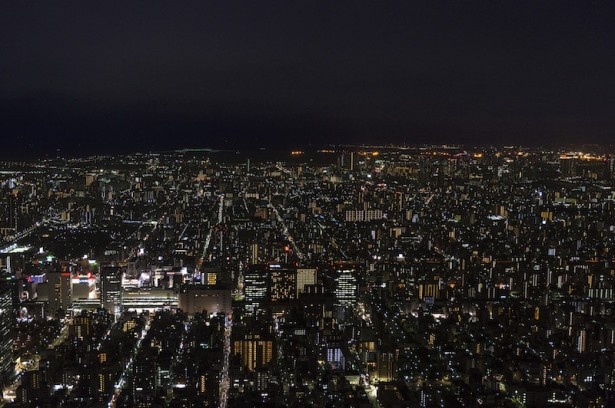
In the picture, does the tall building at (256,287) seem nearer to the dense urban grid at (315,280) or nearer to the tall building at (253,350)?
the dense urban grid at (315,280)

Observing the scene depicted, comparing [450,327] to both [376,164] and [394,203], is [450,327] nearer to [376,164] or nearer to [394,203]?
[394,203]

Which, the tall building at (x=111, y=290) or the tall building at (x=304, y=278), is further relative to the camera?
the tall building at (x=304, y=278)

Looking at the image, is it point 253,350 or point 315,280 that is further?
point 315,280

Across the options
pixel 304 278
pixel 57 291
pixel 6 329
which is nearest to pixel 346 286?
pixel 304 278

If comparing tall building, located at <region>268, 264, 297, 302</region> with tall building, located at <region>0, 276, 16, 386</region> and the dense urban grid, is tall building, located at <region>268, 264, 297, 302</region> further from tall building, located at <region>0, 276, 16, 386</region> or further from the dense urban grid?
tall building, located at <region>0, 276, 16, 386</region>

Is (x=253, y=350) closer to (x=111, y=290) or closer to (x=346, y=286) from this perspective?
(x=346, y=286)

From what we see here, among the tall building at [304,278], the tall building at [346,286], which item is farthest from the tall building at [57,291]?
the tall building at [346,286]

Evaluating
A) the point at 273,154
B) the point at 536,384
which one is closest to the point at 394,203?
the point at 273,154
